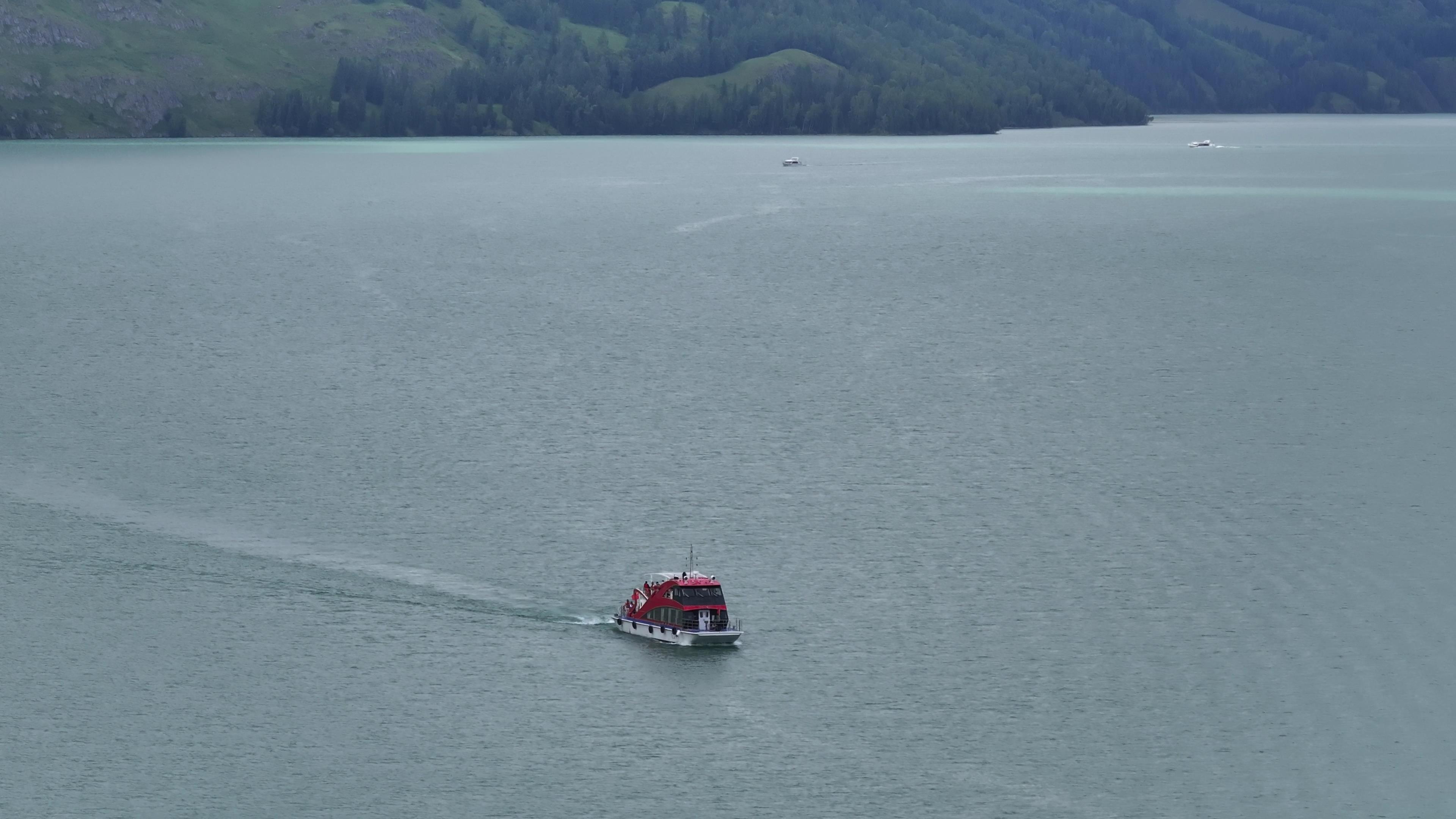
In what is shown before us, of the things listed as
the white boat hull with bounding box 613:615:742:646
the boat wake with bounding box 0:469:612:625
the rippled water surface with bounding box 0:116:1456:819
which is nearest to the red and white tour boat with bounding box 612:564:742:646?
the white boat hull with bounding box 613:615:742:646

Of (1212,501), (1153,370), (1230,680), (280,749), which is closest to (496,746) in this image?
(280,749)

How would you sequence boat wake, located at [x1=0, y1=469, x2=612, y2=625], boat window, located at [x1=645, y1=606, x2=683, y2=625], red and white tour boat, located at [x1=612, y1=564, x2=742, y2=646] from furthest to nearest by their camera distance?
boat wake, located at [x1=0, y1=469, x2=612, y2=625] < boat window, located at [x1=645, y1=606, x2=683, y2=625] < red and white tour boat, located at [x1=612, y1=564, x2=742, y2=646]

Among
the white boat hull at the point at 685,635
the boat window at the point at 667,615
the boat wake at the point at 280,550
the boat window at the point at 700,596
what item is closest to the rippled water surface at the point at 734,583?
the boat wake at the point at 280,550

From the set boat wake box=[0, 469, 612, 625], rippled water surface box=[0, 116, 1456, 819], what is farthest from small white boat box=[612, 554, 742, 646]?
boat wake box=[0, 469, 612, 625]

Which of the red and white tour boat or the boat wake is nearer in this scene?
the red and white tour boat

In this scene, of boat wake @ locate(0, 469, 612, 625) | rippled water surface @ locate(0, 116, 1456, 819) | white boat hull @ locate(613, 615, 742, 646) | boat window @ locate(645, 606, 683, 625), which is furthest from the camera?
boat wake @ locate(0, 469, 612, 625)

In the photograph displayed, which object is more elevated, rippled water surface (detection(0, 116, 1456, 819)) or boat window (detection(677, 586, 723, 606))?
boat window (detection(677, 586, 723, 606))

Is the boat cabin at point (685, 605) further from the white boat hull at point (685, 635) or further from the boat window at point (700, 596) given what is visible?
the white boat hull at point (685, 635)

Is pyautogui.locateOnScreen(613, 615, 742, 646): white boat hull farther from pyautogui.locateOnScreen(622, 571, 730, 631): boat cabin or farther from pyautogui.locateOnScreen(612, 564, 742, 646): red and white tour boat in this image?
pyautogui.locateOnScreen(622, 571, 730, 631): boat cabin
